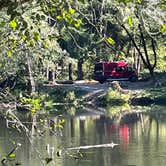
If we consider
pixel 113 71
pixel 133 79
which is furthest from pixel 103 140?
pixel 133 79

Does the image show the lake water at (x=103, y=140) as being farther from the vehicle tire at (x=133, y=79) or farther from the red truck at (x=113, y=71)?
the vehicle tire at (x=133, y=79)

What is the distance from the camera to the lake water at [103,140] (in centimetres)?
1652

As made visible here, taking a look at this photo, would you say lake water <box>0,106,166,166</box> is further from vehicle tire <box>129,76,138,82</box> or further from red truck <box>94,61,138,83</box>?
vehicle tire <box>129,76,138,82</box>

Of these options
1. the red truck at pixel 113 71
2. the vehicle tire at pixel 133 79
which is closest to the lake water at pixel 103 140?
the red truck at pixel 113 71

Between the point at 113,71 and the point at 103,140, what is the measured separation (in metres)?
19.9

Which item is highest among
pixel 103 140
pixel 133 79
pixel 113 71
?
pixel 113 71

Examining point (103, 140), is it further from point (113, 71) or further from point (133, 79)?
point (133, 79)

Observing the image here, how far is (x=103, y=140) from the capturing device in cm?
2114

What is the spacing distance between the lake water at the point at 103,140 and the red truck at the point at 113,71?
1118 cm

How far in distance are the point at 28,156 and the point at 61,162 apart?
1380 millimetres

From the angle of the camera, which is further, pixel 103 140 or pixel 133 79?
pixel 133 79

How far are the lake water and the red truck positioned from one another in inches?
440

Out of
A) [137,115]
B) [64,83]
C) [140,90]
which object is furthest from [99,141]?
[64,83]

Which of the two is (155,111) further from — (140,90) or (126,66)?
(126,66)
